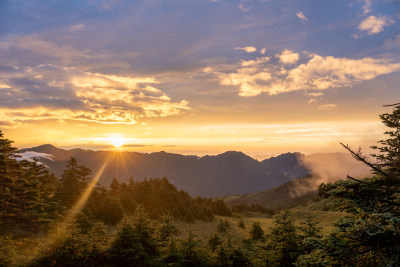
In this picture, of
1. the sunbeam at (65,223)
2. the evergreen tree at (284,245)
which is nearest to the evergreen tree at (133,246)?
the sunbeam at (65,223)

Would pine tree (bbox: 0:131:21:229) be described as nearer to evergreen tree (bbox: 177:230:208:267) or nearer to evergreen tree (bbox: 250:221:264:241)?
evergreen tree (bbox: 177:230:208:267)

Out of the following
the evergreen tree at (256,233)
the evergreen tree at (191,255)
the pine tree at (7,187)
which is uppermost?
the pine tree at (7,187)

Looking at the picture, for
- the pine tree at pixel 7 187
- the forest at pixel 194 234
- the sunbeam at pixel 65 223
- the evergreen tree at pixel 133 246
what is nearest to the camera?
the forest at pixel 194 234

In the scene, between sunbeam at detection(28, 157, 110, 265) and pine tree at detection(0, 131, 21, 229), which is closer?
sunbeam at detection(28, 157, 110, 265)

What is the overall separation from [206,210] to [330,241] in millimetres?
53226

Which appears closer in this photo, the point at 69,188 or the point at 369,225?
the point at 369,225

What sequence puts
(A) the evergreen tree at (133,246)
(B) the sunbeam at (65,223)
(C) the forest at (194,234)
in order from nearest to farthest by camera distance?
1. (C) the forest at (194,234)
2. (B) the sunbeam at (65,223)
3. (A) the evergreen tree at (133,246)

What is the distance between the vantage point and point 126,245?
60.0 feet

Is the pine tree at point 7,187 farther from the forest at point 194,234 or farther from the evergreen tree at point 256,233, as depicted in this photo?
the evergreen tree at point 256,233

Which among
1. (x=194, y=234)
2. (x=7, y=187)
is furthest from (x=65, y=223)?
(x=194, y=234)

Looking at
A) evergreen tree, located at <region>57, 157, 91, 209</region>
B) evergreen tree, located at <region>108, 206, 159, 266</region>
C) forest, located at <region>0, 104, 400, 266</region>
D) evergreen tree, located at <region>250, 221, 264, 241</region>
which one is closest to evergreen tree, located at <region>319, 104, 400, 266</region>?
forest, located at <region>0, 104, 400, 266</region>

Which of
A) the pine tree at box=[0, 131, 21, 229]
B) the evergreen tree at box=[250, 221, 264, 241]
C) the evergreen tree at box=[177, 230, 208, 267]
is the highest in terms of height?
the pine tree at box=[0, 131, 21, 229]

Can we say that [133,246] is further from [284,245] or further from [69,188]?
[69,188]

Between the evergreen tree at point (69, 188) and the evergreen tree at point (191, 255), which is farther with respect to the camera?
the evergreen tree at point (69, 188)
